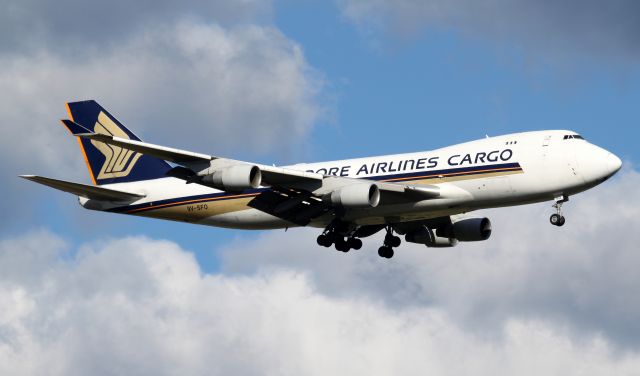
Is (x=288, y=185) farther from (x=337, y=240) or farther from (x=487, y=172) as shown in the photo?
(x=487, y=172)

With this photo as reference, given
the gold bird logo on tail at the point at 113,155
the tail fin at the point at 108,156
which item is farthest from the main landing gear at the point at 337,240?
the gold bird logo on tail at the point at 113,155

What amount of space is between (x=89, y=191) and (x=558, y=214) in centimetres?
2267

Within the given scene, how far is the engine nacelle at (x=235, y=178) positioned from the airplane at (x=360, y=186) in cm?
4

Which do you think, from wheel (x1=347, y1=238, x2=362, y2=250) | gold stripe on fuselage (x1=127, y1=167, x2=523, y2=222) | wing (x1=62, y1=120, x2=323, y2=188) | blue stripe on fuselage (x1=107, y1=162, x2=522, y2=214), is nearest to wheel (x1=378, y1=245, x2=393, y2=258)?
wheel (x1=347, y1=238, x2=362, y2=250)

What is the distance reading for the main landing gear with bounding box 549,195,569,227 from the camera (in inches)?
2200

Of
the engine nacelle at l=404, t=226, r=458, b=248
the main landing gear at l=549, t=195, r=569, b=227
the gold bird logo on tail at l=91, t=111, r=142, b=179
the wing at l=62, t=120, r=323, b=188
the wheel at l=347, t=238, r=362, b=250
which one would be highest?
the gold bird logo on tail at l=91, t=111, r=142, b=179

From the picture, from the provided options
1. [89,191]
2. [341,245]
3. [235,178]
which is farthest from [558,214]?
[89,191]

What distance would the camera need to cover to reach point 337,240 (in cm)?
6122

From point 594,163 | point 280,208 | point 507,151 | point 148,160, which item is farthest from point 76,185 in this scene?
point 594,163

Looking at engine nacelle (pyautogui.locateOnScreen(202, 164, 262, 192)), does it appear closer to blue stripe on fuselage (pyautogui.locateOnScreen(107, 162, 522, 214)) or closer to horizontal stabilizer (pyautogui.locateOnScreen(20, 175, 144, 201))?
blue stripe on fuselage (pyautogui.locateOnScreen(107, 162, 522, 214))

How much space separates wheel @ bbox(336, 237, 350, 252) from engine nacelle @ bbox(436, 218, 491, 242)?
19.5 feet

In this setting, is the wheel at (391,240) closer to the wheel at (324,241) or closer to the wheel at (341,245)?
the wheel at (341,245)

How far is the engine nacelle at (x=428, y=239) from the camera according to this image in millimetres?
64831

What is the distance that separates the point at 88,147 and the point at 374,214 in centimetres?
1762
